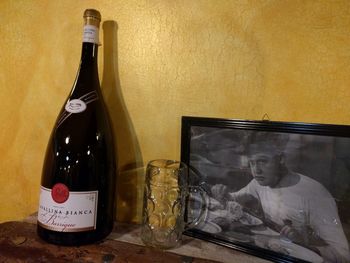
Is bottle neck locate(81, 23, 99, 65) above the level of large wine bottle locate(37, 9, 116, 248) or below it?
above

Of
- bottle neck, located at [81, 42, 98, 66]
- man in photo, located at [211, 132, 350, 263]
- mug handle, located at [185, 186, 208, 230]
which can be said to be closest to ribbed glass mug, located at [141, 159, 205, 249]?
mug handle, located at [185, 186, 208, 230]

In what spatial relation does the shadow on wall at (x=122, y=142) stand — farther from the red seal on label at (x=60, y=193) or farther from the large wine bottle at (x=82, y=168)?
the red seal on label at (x=60, y=193)

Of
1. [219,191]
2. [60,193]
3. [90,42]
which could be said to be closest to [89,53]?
[90,42]

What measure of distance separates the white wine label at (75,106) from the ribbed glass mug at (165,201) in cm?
19

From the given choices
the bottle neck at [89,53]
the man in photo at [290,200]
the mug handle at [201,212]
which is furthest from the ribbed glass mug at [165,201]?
the bottle neck at [89,53]

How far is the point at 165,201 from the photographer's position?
0.61 meters

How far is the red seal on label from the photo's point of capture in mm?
529

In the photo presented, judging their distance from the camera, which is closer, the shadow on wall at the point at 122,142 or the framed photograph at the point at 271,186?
the framed photograph at the point at 271,186

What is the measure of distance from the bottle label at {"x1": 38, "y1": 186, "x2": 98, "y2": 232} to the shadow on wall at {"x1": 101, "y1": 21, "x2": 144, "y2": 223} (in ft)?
0.49

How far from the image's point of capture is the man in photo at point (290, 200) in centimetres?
50

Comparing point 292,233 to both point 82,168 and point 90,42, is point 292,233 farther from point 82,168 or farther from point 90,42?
point 90,42

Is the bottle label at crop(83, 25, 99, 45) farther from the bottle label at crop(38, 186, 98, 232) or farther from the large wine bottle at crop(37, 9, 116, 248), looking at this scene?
the bottle label at crop(38, 186, 98, 232)

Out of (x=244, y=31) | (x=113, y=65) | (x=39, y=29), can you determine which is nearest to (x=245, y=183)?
(x=244, y=31)

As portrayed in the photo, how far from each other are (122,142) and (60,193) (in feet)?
0.67
